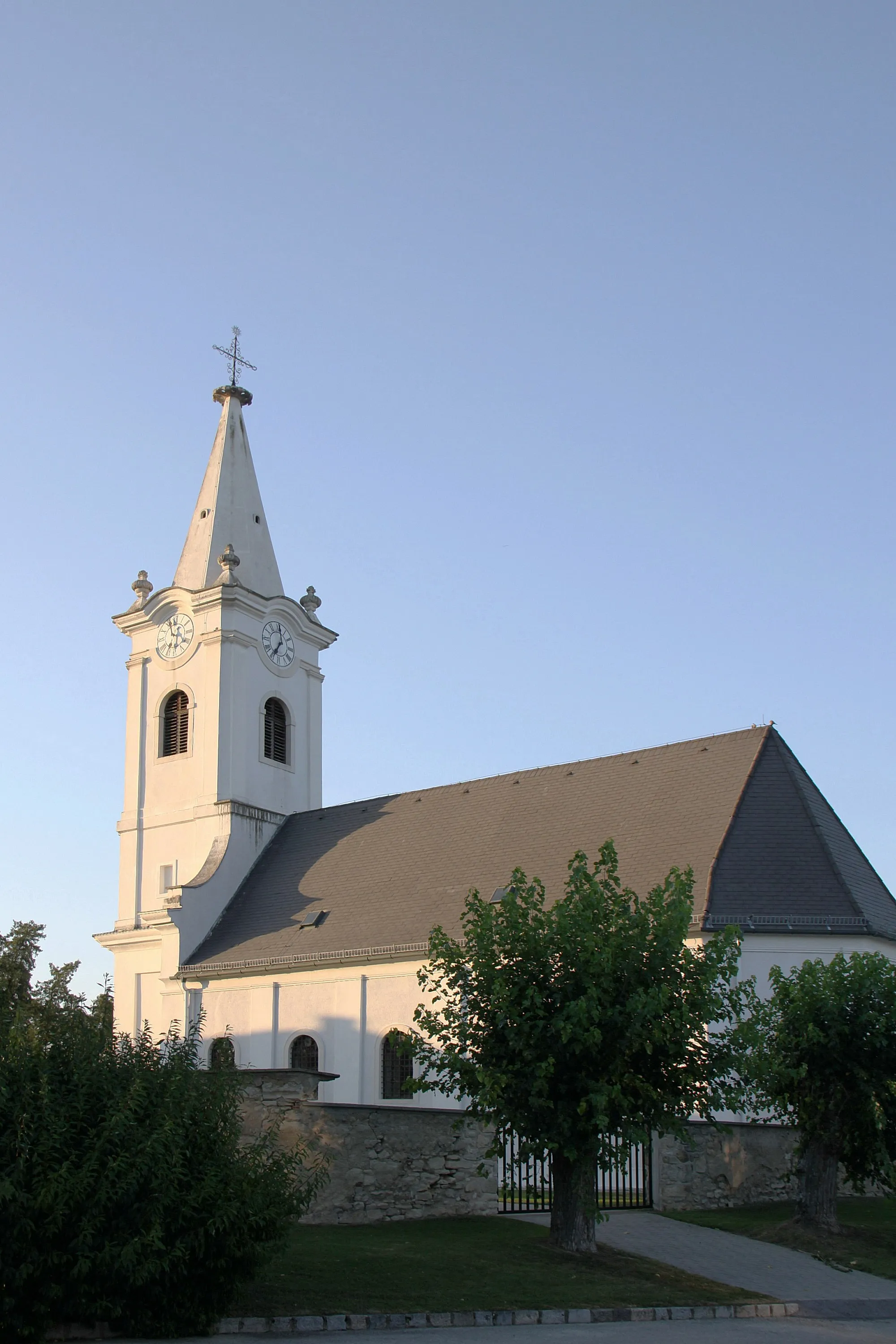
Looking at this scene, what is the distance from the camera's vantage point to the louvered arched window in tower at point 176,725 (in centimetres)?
4550

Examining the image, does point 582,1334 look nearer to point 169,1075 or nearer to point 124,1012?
point 169,1075

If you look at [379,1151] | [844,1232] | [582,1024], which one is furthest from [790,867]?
[582,1024]

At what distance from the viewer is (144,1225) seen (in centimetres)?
1342

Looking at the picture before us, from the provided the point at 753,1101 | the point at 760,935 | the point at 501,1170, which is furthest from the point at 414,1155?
the point at 760,935

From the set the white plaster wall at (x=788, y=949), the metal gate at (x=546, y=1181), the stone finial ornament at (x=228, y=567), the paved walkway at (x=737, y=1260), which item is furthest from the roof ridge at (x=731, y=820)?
the stone finial ornament at (x=228, y=567)

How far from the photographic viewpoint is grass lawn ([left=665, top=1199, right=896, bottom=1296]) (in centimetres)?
2105

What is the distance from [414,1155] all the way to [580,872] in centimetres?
553

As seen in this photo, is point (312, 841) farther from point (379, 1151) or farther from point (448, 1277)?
point (448, 1277)

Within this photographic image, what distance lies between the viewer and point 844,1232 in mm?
22688

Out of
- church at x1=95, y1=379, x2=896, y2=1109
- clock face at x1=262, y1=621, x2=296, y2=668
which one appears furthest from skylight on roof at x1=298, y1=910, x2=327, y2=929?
clock face at x1=262, y1=621, x2=296, y2=668

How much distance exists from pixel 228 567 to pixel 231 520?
10.0 ft

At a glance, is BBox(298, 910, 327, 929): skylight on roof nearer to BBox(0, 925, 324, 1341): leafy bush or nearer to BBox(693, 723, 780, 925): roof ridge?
BBox(693, 723, 780, 925): roof ridge

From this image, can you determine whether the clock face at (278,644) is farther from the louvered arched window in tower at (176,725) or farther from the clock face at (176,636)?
the louvered arched window in tower at (176,725)

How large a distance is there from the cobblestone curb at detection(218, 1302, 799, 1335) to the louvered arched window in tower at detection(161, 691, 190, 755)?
1222 inches
